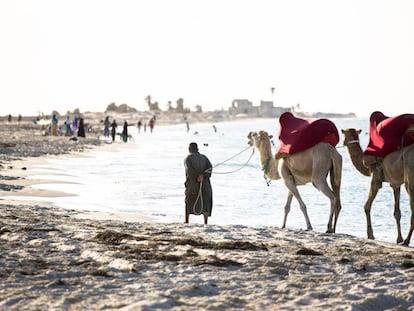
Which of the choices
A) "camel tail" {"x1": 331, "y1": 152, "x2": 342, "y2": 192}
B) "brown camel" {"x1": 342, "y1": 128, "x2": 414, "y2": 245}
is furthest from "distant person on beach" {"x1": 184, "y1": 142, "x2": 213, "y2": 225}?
"brown camel" {"x1": 342, "y1": 128, "x2": 414, "y2": 245}

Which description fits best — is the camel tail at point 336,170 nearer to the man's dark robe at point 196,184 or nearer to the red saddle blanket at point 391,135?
the red saddle blanket at point 391,135

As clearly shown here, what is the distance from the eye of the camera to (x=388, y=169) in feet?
36.8

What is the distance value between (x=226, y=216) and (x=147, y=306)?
10.5 metres

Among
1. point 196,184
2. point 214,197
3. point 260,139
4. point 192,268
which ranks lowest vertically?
point 214,197

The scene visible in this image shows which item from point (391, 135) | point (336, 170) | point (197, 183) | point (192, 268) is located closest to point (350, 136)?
point (336, 170)

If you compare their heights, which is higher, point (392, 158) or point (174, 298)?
point (392, 158)

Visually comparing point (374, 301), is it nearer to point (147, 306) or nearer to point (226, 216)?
point (147, 306)

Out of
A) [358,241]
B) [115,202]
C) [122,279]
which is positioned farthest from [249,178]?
[122,279]

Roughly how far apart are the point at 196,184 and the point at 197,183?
1.0 inches

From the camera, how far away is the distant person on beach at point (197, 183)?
12664mm

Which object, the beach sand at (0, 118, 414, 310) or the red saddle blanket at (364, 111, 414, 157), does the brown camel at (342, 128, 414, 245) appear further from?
the beach sand at (0, 118, 414, 310)

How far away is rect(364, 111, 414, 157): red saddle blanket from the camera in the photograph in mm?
10883

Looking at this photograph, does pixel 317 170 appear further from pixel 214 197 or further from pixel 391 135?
pixel 214 197

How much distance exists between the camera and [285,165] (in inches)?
483
